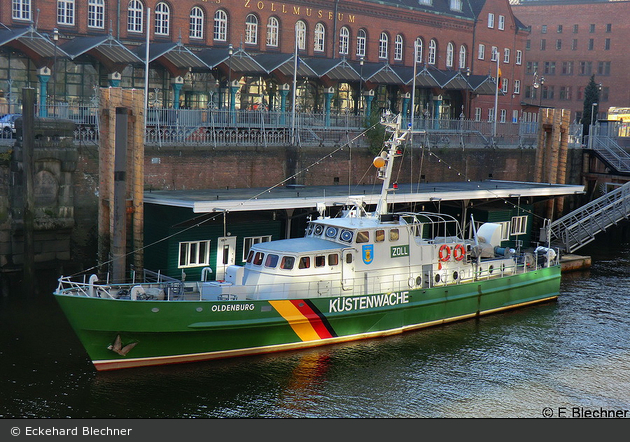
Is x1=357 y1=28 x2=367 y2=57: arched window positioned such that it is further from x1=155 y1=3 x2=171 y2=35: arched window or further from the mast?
the mast

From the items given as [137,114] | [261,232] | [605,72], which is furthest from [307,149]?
[605,72]

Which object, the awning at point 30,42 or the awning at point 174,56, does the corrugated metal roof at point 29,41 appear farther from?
the awning at point 174,56

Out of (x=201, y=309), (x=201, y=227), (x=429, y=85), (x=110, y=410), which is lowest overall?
(x=110, y=410)

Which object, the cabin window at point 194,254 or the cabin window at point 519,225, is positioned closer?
the cabin window at point 194,254

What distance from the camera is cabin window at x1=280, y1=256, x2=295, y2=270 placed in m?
24.0

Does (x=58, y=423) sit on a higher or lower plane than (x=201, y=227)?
lower

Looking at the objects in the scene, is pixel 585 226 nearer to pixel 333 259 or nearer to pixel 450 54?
pixel 333 259

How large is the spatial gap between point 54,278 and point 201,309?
9329 millimetres

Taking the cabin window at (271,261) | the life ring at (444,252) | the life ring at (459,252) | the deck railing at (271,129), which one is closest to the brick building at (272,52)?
the deck railing at (271,129)

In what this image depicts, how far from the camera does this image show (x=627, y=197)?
132 feet

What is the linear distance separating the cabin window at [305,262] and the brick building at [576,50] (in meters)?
68.6

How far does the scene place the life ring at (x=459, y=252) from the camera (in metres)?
→ 27.8

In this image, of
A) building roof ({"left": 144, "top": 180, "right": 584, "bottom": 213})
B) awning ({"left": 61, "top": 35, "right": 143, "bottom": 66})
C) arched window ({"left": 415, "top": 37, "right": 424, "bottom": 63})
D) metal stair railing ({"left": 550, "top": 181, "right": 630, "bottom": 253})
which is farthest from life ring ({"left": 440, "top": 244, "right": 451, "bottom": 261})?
arched window ({"left": 415, "top": 37, "right": 424, "bottom": 63})

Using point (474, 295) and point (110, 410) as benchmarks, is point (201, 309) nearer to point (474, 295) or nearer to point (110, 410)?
point (110, 410)
